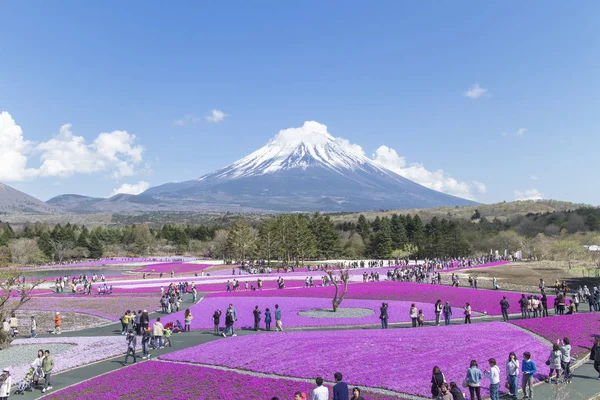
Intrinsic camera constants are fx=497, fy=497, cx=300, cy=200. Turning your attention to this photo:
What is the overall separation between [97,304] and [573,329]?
36.5m

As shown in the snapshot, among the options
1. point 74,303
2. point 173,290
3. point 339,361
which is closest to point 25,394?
point 339,361

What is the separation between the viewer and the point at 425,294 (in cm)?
4397

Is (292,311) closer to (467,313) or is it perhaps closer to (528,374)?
(467,313)

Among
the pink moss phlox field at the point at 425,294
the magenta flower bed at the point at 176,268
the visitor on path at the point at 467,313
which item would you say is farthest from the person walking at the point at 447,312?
the magenta flower bed at the point at 176,268

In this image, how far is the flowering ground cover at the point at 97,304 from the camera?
131 ft

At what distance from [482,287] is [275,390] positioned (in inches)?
1514

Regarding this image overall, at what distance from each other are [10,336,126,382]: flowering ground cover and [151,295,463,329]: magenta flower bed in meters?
5.92

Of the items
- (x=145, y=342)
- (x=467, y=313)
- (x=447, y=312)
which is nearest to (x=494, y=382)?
(x=447, y=312)

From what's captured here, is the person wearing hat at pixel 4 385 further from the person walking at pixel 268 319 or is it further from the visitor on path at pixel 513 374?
the visitor on path at pixel 513 374

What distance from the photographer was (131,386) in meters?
18.9

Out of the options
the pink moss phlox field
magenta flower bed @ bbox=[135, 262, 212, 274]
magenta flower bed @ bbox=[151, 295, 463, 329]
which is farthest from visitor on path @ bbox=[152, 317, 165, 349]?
magenta flower bed @ bbox=[135, 262, 212, 274]

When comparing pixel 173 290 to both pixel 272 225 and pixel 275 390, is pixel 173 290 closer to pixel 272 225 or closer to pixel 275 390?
pixel 275 390

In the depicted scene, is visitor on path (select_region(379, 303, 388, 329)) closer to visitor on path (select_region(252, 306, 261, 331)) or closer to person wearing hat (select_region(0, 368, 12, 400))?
visitor on path (select_region(252, 306, 261, 331))

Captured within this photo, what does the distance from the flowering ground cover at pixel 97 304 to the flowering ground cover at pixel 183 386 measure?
1804cm
